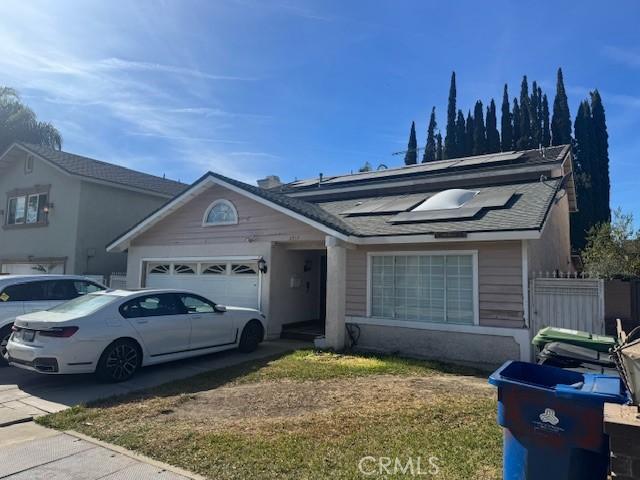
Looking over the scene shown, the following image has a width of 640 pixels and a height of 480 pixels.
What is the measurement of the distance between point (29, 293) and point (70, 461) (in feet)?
21.1

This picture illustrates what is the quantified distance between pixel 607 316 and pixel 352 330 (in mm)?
6333

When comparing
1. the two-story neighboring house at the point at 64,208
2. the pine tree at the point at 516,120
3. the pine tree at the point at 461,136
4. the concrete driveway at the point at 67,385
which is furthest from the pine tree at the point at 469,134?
the concrete driveway at the point at 67,385

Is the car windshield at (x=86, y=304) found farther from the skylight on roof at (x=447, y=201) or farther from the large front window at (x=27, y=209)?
the large front window at (x=27, y=209)

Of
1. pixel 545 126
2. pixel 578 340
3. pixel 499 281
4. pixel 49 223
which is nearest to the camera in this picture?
pixel 578 340

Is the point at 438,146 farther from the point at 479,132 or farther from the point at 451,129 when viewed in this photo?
the point at 479,132

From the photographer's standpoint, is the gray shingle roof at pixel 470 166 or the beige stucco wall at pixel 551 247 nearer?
the beige stucco wall at pixel 551 247

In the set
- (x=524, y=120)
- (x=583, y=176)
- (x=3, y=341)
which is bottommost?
(x=3, y=341)

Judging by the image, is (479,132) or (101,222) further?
(479,132)

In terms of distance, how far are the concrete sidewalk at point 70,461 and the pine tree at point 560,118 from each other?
3460 centimetres

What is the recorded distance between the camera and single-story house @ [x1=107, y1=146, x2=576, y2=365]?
30.7 feet

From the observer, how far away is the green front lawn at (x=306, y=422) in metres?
4.28

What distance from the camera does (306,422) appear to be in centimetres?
545

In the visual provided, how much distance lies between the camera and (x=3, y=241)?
20.0 metres

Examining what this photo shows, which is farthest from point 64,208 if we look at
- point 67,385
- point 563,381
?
point 563,381
